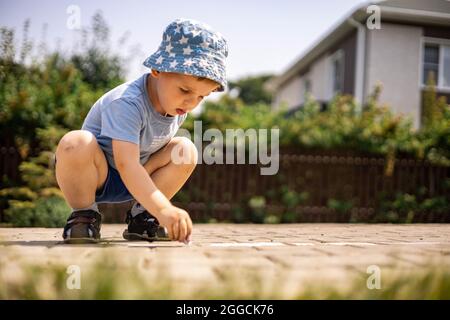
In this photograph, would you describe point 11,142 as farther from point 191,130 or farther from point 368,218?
point 368,218

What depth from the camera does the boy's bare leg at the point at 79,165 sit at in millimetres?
2242

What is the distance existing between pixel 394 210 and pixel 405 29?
3.54 meters

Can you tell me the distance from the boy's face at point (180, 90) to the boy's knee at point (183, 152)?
1.41 ft

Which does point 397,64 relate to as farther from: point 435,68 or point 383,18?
point 383,18

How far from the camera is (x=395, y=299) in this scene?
124 cm

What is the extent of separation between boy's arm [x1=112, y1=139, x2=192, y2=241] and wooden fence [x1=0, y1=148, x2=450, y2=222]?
4910mm

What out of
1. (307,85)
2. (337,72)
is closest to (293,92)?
(307,85)

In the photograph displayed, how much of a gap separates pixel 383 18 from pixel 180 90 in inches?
327

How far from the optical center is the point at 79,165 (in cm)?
227

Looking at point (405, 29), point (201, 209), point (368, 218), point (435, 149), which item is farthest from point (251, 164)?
point (405, 29)

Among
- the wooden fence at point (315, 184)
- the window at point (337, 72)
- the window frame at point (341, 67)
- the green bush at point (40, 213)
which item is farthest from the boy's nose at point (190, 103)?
the window at point (337, 72)

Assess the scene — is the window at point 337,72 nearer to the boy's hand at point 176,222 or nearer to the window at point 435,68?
the window at point 435,68

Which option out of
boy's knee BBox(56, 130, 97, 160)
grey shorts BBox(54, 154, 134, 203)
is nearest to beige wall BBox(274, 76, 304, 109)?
grey shorts BBox(54, 154, 134, 203)

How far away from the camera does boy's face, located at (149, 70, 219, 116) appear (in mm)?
2146
